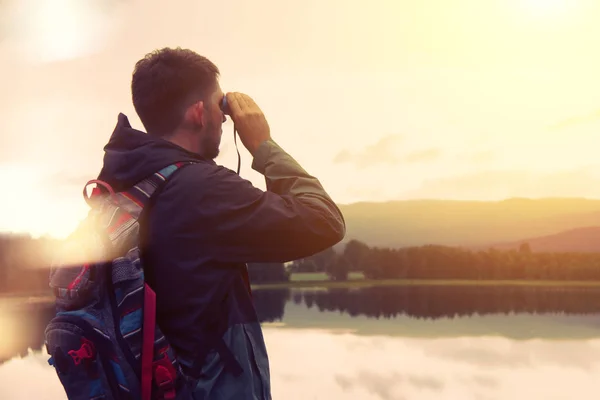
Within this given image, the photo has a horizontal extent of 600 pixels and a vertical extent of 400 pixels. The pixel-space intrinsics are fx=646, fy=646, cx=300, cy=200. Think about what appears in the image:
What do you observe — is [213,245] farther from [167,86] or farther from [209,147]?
[167,86]

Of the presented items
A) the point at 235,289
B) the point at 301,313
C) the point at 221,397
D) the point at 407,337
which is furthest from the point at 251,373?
the point at 301,313

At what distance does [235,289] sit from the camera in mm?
2229

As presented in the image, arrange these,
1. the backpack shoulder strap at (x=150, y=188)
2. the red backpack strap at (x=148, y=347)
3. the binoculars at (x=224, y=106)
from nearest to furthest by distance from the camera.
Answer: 1. the red backpack strap at (x=148, y=347)
2. the backpack shoulder strap at (x=150, y=188)
3. the binoculars at (x=224, y=106)

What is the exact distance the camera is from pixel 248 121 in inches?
99.2

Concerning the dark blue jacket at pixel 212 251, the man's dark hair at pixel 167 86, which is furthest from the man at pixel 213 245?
the man's dark hair at pixel 167 86

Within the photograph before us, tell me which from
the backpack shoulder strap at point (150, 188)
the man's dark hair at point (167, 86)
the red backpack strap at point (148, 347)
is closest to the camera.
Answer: the red backpack strap at point (148, 347)

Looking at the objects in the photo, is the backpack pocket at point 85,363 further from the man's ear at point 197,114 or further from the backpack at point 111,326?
the man's ear at point 197,114

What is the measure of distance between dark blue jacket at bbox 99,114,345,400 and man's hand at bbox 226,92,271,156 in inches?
12.8

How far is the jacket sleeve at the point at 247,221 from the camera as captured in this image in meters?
2.15

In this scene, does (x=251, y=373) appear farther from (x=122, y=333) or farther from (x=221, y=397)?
(x=122, y=333)

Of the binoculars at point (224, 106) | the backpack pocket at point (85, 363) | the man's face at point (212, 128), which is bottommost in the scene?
the backpack pocket at point (85, 363)

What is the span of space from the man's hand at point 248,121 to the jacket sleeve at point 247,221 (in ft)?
1.06

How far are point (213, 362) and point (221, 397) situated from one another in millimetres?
115

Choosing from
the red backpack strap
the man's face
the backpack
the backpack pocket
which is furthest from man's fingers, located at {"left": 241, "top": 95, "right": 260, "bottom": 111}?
the backpack pocket
